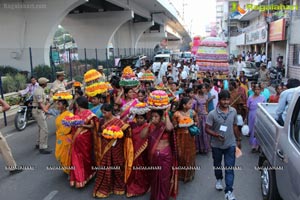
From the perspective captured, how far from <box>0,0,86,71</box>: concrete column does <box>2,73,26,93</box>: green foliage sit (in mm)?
4170

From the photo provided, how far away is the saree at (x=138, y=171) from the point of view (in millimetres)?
4359

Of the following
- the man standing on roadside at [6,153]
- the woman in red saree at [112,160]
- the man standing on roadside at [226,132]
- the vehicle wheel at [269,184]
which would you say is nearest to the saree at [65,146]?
the woman in red saree at [112,160]

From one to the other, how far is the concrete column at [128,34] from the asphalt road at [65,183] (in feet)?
103

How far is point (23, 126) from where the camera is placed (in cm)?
891

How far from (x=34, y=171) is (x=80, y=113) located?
1850 millimetres

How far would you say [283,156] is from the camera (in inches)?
131

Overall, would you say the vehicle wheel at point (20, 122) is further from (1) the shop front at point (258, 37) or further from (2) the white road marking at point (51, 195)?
(1) the shop front at point (258, 37)

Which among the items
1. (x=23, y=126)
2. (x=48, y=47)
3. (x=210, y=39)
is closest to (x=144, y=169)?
(x=23, y=126)

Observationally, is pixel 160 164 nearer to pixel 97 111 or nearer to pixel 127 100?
pixel 97 111

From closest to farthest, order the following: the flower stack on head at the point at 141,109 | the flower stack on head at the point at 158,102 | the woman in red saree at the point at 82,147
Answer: the flower stack on head at the point at 158,102 < the flower stack on head at the point at 141,109 < the woman in red saree at the point at 82,147

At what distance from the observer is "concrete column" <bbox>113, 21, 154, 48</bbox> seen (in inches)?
1446

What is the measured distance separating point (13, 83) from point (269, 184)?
1124 centimetres

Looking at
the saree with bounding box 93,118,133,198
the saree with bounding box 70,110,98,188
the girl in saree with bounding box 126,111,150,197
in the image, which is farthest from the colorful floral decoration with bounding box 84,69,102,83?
the girl in saree with bounding box 126,111,150,197

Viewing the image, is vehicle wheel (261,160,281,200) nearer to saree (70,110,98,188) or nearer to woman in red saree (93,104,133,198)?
woman in red saree (93,104,133,198)
